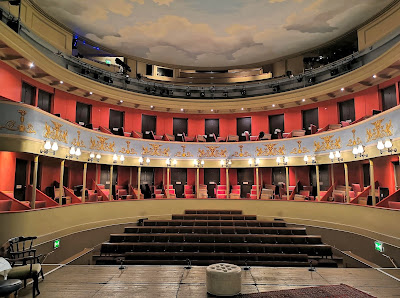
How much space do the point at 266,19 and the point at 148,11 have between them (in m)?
5.00

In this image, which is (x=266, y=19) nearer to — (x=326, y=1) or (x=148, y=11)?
(x=326, y=1)

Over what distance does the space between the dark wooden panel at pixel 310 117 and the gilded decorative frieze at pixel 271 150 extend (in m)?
2.71

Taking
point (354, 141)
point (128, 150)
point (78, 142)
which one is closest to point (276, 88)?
point (354, 141)

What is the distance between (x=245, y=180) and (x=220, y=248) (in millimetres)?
7828

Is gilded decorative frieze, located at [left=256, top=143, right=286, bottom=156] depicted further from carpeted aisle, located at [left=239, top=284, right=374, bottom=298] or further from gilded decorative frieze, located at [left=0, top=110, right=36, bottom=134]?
gilded decorative frieze, located at [left=0, top=110, right=36, bottom=134]

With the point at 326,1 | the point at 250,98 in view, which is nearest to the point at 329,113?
the point at 250,98

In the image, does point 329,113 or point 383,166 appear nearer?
point 383,166

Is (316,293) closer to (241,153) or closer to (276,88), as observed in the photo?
(241,153)

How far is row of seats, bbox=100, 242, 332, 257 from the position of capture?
8297mm

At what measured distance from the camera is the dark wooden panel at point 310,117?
1479cm

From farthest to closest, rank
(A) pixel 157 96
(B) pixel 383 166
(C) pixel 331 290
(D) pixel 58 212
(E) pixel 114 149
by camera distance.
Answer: (A) pixel 157 96 < (E) pixel 114 149 < (B) pixel 383 166 < (D) pixel 58 212 < (C) pixel 331 290

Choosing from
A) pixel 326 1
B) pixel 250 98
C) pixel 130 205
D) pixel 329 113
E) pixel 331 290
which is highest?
pixel 326 1

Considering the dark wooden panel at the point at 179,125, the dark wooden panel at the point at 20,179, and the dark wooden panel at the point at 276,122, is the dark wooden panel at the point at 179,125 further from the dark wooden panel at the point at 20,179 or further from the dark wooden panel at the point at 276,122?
the dark wooden panel at the point at 20,179

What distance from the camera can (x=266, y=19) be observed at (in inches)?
477
